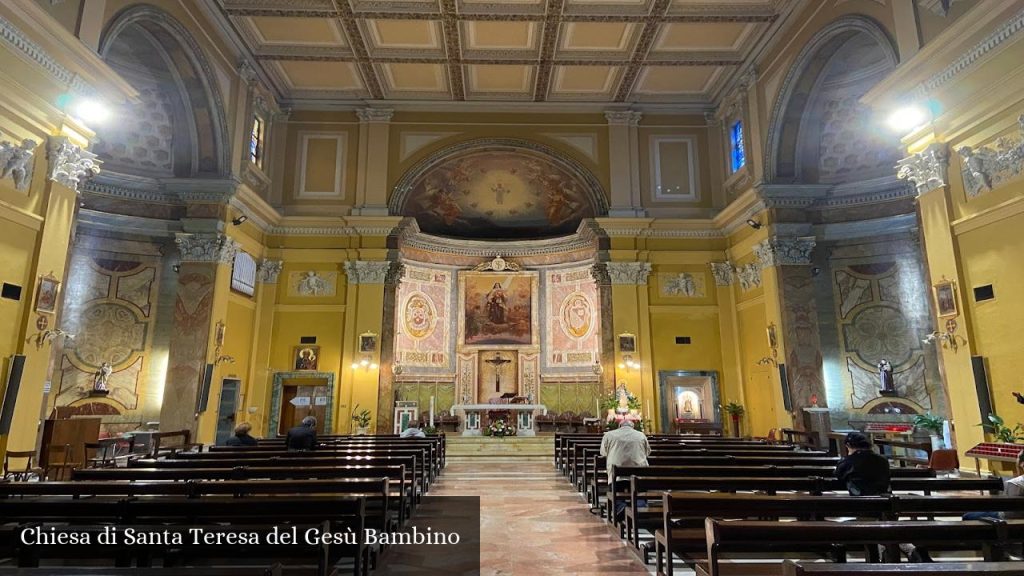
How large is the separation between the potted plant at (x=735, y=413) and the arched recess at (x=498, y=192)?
711cm

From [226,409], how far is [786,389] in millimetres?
14104

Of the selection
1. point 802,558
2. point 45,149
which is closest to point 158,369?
point 45,149

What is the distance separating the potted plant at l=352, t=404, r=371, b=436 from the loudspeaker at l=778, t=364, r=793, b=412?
435 inches

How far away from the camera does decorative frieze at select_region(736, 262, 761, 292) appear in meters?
15.6

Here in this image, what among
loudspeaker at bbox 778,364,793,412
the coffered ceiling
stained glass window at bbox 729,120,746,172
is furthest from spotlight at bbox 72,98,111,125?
stained glass window at bbox 729,120,746,172

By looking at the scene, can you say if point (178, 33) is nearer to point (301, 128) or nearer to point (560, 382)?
point (301, 128)

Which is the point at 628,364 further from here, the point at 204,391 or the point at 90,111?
the point at 90,111

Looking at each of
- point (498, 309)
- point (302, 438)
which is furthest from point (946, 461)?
point (498, 309)

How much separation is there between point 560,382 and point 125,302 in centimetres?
1353

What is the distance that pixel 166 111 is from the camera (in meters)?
14.6

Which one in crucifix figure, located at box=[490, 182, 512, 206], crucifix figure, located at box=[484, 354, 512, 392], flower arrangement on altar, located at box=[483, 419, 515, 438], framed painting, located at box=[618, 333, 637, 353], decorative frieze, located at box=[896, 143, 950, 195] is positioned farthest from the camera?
crucifix figure, located at box=[490, 182, 512, 206]

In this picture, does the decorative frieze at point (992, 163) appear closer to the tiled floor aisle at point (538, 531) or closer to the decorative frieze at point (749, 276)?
the decorative frieze at point (749, 276)

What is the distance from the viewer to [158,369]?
14703mm

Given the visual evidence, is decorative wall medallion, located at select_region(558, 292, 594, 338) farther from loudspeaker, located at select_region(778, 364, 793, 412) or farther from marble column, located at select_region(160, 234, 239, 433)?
marble column, located at select_region(160, 234, 239, 433)
